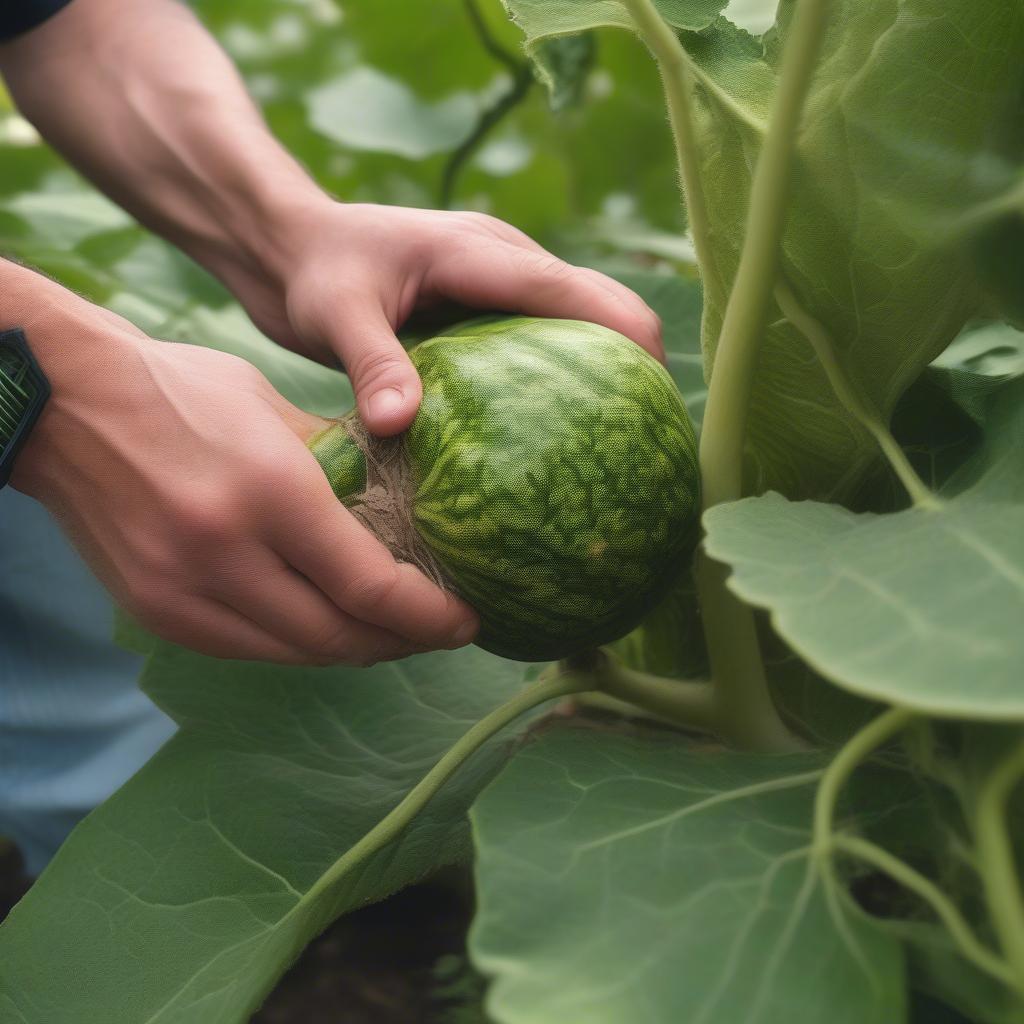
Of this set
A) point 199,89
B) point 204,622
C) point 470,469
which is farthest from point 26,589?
point 470,469

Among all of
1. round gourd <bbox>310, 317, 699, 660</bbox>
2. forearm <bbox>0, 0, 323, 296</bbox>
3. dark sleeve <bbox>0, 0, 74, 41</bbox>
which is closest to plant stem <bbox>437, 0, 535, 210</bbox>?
forearm <bbox>0, 0, 323, 296</bbox>

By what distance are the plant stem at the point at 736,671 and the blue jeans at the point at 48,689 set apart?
0.80 m

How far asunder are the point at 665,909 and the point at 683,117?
0.50 metres

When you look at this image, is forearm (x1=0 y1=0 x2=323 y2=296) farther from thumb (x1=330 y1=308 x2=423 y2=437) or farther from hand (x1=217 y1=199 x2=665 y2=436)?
thumb (x1=330 y1=308 x2=423 y2=437)

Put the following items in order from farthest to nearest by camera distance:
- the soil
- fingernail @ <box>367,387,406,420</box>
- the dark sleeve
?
the dark sleeve, the soil, fingernail @ <box>367,387,406,420</box>

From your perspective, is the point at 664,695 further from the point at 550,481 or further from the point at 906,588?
the point at 906,588

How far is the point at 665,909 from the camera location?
0.53 m

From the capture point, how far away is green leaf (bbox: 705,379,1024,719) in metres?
0.43

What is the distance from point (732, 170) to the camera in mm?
773

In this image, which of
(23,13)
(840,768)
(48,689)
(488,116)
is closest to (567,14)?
(840,768)

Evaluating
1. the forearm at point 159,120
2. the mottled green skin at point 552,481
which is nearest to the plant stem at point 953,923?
the mottled green skin at point 552,481

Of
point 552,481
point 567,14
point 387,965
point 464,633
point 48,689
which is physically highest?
point 567,14

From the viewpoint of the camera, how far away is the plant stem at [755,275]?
0.64 meters

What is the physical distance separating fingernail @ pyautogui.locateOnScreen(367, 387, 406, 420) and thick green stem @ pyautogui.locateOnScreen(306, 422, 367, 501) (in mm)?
49
